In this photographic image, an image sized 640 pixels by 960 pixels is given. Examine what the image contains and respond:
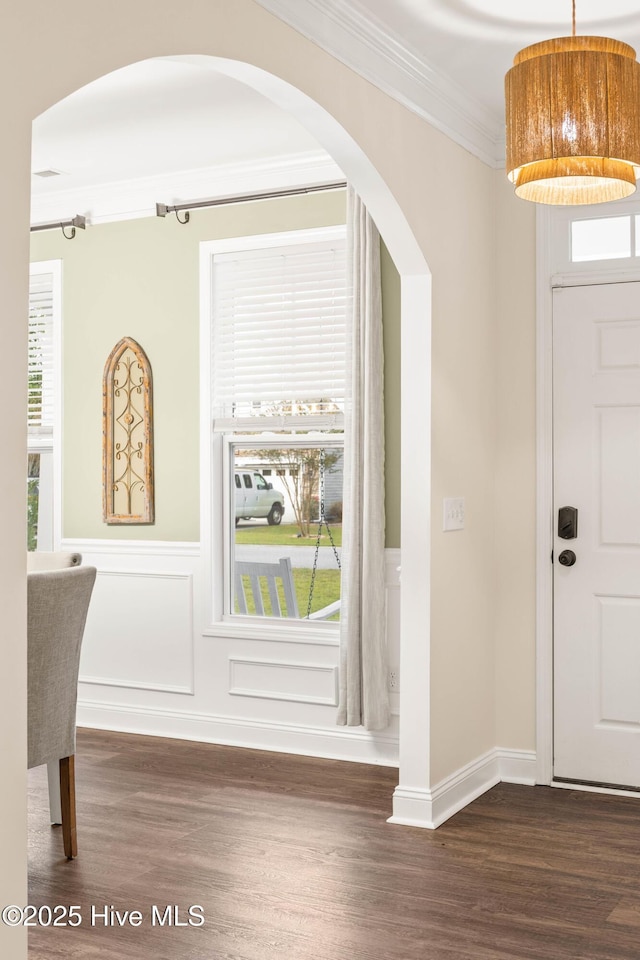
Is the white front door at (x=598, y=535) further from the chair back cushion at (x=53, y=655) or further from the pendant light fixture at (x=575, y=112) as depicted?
the chair back cushion at (x=53, y=655)

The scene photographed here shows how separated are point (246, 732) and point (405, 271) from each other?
2.37m

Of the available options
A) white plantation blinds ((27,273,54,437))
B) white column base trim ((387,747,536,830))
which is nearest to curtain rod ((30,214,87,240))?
white plantation blinds ((27,273,54,437))

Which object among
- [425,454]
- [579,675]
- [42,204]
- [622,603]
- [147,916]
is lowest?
[147,916]

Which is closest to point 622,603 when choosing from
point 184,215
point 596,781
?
point 596,781

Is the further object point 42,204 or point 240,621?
point 42,204

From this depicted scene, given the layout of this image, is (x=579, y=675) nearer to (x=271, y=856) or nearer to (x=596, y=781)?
(x=596, y=781)

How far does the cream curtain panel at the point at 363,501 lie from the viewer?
4.35 m

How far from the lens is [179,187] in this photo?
506 centimetres

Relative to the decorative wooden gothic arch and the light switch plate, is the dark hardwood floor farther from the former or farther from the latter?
the decorative wooden gothic arch

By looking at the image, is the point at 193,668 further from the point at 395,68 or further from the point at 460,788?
the point at 395,68

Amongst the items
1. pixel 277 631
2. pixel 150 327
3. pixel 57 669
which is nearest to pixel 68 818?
pixel 57 669

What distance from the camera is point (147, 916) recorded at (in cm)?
295

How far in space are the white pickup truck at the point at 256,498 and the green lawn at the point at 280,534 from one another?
0.12 ft

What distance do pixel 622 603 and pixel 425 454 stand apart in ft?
3.68
